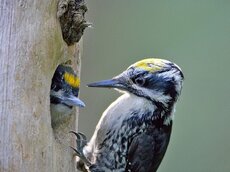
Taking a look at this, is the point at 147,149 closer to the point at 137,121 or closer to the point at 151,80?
the point at 137,121

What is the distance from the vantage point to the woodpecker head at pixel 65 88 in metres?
3.59

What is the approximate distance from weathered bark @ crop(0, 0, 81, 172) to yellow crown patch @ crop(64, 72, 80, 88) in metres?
0.18

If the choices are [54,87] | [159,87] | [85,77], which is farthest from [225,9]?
[54,87]

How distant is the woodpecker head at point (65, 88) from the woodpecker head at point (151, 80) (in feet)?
1.38

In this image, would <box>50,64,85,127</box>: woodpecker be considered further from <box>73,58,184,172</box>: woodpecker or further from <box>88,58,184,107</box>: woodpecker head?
<box>88,58,184,107</box>: woodpecker head

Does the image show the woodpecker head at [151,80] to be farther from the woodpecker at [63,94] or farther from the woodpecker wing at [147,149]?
the woodpecker at [63,94]

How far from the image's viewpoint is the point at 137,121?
13.3 ft

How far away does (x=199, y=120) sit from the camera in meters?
6.56

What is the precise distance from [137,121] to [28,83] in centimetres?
101

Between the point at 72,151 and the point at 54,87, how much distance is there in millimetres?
349

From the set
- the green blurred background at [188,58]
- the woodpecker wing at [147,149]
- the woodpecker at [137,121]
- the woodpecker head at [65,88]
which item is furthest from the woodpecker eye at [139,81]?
the green blurred background at [188,58]

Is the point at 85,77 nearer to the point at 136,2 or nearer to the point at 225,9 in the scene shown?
the point at 136,2

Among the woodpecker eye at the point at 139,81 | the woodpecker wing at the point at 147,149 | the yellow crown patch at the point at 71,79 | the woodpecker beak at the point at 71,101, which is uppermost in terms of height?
the yellow crown patch at the point at 71,79

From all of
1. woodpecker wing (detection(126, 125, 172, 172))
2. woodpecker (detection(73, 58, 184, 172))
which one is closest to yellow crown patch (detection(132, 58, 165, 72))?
woodpecker (detection(73, 58, 184, 172))
